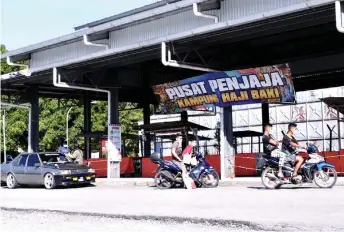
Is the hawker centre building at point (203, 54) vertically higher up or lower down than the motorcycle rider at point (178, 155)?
higher up

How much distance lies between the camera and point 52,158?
71.8 feet

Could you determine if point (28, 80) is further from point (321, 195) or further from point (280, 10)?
point (321, 195)

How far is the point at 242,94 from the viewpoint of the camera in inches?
843

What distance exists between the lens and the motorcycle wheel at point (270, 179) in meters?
16.1

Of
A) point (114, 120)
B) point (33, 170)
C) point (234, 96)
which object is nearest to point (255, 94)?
point (234, 96)

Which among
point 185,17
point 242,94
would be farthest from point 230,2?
point 242,94

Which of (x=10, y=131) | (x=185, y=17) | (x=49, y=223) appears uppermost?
(x=185, y=17)

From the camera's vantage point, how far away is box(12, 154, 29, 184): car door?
72.5 ft

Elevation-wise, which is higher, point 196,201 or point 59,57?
point 59,57

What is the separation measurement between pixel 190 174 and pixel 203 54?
8.22 m

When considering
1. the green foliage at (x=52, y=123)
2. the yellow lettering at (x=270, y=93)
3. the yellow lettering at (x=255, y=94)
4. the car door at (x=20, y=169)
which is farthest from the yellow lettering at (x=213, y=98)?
the green foliage at (x=52, y=123)

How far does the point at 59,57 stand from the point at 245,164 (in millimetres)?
9695

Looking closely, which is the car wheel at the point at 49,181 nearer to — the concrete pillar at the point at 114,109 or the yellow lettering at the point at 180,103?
the concrete pillar at the point at 114,109

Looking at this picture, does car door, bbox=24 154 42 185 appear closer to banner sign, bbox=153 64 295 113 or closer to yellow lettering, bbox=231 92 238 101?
banner sign, bbox=153 64 295 113
